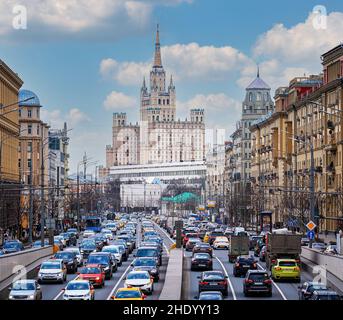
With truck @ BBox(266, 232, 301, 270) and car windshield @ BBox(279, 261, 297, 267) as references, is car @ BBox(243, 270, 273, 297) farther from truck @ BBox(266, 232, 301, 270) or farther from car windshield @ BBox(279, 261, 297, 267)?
truck @ BBox(266, 232, 301, 270)

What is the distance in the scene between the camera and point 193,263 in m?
38.1

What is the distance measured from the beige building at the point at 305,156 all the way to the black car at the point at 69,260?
19.8 m

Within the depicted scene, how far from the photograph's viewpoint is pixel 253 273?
26.5 metres

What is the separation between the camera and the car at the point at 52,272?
30.8 meters

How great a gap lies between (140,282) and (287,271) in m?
6.93

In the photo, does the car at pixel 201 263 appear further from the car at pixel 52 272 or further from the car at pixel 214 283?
the car at pixel 214 283

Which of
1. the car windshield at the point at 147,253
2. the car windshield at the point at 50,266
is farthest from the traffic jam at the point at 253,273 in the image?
the car windshield at the point at 50,266

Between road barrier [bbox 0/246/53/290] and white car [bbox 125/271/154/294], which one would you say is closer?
road barrier [bbox 0/246/53/290]

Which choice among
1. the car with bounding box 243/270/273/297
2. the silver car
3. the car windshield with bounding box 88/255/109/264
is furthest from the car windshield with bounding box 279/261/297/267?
the silver car

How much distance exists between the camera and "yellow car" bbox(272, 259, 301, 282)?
104ft

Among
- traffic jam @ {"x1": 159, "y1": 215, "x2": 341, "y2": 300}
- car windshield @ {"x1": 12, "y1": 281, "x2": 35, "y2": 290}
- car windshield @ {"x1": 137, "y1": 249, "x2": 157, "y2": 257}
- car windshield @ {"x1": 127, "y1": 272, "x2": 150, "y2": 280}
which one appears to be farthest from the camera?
car windshield @ {"x1": 137, "y1": 249, "x2": 157, "y2": 257}

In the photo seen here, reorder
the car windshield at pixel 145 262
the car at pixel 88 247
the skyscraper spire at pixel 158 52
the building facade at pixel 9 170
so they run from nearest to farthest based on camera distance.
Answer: the skyscraper spire at pixel 158 52, the car windshield at pixel 145 262, the car at pixel 88 247, the building facade at pixel 9 170

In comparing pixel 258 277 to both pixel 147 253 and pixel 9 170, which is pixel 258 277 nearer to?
pixel 147 253

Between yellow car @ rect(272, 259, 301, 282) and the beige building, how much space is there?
21923 millimetres
